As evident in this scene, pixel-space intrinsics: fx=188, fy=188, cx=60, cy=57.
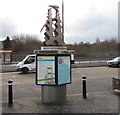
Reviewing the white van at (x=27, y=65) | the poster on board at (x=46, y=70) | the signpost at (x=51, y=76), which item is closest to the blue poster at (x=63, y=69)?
the signpost at (x=51, y=76)

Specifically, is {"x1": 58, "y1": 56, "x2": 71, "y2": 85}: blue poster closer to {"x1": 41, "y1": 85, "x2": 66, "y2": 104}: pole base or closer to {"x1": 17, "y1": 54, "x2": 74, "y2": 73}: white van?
{"x1": 41, "y1": 85, "x2": 66, "y2": 104}: pole base

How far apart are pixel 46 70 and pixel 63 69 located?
2.07ft

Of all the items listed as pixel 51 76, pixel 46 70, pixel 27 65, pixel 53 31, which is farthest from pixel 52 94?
pixel 27 65

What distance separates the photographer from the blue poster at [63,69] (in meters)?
6.73

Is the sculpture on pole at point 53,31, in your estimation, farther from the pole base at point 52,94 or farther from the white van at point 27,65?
the white van at point 27,65

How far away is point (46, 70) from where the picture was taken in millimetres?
6773

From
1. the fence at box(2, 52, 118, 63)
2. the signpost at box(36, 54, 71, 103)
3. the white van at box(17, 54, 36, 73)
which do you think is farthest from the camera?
the fence at box(2, 52, 118, 63)

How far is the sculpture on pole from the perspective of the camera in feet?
23.5

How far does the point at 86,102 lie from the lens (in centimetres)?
695

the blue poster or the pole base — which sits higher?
the blue poster

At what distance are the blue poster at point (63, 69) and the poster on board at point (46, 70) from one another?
219mm

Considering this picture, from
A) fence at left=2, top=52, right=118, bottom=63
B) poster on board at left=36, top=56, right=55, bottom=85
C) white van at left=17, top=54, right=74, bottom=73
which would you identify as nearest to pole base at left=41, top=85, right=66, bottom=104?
poster on board at left=36, top=56, right=55, bottom=85

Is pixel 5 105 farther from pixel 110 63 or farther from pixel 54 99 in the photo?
pixel 110 63

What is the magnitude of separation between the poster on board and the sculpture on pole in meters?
0.70
